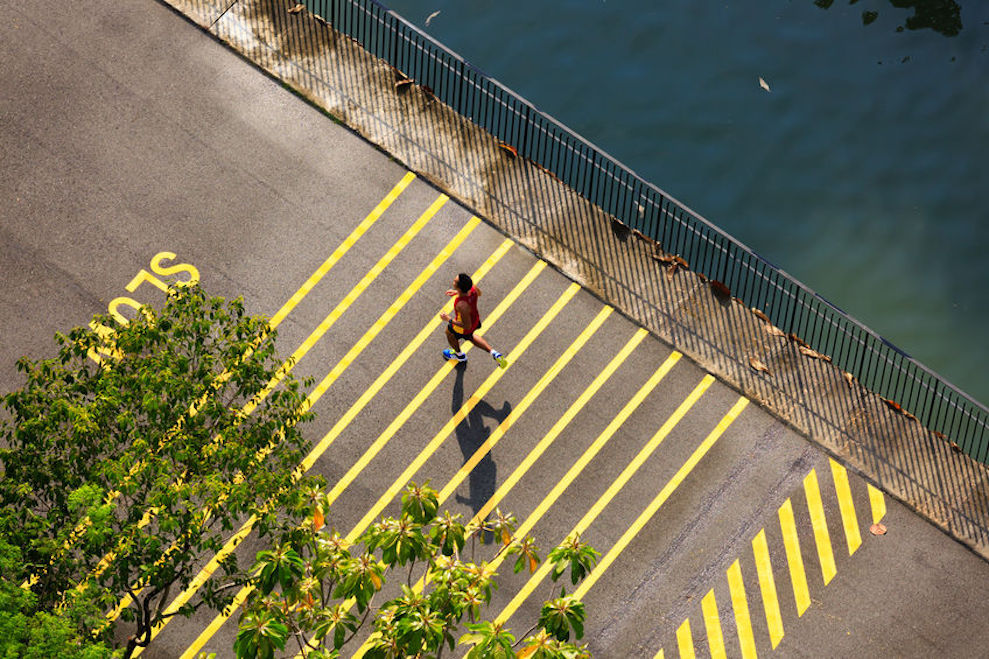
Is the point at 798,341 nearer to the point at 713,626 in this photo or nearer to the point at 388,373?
the point at 713,626

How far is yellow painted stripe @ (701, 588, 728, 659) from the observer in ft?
82.3

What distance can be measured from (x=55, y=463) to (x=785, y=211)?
1585cm

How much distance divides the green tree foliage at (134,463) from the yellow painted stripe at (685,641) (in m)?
7.36

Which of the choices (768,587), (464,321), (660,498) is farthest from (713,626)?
(464,321)

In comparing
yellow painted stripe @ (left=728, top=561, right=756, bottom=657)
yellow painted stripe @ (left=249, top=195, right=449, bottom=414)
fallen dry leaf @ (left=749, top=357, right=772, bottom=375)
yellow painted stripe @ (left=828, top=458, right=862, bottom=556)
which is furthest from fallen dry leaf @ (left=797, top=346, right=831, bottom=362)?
yellow painted stripe @ (left=249, top=195, right=449, bottom=414)

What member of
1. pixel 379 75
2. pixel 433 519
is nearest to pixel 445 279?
pixel 379 75

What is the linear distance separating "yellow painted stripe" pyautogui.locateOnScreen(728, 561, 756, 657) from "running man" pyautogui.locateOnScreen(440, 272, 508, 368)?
5106mm

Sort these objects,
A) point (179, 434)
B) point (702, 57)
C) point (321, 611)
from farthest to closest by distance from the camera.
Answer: point (702, 57), point (179, 434), point (321, 611)

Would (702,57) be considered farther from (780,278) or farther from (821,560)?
(821,560)

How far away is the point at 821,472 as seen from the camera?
1036 inches

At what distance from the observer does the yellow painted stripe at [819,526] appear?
25.6 metres

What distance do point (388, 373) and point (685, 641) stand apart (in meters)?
6.74

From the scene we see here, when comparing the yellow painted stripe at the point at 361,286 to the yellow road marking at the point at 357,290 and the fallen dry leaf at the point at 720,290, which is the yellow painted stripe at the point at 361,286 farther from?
the fallen dry leaf at the point at 720,290

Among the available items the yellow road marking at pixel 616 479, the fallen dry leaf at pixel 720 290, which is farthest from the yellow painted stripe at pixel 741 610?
the fallen dry leaf at pixel 720 290
